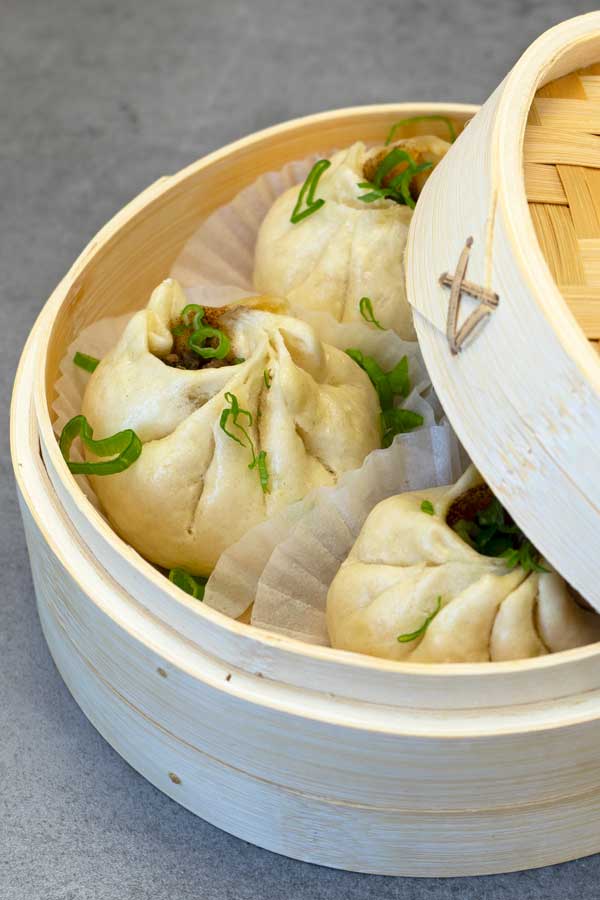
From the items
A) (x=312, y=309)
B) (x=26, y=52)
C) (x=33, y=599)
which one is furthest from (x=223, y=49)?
(x=33, y=599)

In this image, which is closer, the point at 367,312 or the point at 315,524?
the point at 315,524

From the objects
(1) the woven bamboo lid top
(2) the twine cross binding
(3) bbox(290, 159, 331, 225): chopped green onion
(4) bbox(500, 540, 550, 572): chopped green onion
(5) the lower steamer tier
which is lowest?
(5) the lower steamer tier

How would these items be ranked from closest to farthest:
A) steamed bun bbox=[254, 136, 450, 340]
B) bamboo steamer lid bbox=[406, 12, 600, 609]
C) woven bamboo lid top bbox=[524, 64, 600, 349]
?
bamboo steamer lid bbox=[406, 12, 600, 609] < woven bamboo lid top bbox=[524, 64, 600, 349] < steamed bun bbox=[254, 136, 450, 340]

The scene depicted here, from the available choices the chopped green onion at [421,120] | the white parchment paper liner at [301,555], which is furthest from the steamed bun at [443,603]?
the chopped green onion at [421,120]

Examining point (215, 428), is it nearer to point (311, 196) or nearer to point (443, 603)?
point (443, 603)

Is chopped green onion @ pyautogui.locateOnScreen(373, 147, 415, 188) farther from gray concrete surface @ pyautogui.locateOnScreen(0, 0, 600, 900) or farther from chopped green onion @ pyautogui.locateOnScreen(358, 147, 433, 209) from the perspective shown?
gray concrete surface @ pyautogui.locateOnScreen(0, 0, 600, 900)

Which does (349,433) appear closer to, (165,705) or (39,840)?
(165,705)

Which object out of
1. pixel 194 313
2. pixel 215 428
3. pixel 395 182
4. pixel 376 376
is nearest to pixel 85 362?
pixel 194 313

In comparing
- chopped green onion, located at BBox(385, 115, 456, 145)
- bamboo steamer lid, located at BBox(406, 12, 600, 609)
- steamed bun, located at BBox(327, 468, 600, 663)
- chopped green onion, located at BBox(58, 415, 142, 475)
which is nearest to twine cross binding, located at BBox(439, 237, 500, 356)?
bamboo steamer lid, located at BBox(406, 12, 600, 609)
